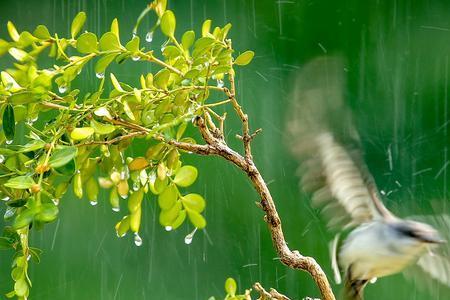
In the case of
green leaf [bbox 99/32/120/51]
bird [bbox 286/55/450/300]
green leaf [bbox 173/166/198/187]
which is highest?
green leaf [bbox 99/32/120/51]

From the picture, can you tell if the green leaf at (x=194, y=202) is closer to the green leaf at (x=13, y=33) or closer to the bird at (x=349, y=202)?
the bird at (x=349, y=202)

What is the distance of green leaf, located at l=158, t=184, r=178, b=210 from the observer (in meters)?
0.86

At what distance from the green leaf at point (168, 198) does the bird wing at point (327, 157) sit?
0.60 feet

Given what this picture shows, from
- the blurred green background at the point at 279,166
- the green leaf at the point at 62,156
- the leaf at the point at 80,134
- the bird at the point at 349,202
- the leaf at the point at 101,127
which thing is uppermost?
the leaf at the point at 80,134

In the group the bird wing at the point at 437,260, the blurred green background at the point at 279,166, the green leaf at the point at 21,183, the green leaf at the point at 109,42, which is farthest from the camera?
the blurred green background at the point at 279,166

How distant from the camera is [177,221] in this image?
89 centimetres

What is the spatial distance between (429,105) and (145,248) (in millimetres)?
905

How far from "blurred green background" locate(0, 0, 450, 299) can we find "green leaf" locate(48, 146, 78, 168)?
140cm

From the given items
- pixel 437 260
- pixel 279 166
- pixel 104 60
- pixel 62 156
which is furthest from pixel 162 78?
pixel 279 166

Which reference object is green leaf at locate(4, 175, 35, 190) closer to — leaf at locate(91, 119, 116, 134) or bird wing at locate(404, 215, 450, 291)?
leaf at locate(91, 119, 116, 134)

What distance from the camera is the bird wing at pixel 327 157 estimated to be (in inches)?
38.2

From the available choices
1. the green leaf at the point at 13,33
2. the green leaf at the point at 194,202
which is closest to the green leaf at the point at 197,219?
the green leaf at the point at 194,202

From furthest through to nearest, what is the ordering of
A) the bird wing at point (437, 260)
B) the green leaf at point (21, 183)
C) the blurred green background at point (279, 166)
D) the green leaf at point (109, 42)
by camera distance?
the blurred green background at point (279, 166) → the bird wing at point (437, 260) → the green leaf at point (109, 42) → the green leaf at point (21, 183)

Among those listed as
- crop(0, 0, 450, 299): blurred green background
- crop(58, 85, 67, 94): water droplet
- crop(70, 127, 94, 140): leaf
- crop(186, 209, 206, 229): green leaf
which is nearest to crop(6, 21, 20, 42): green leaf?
crop(58, 85, 67, 94): water droplet
